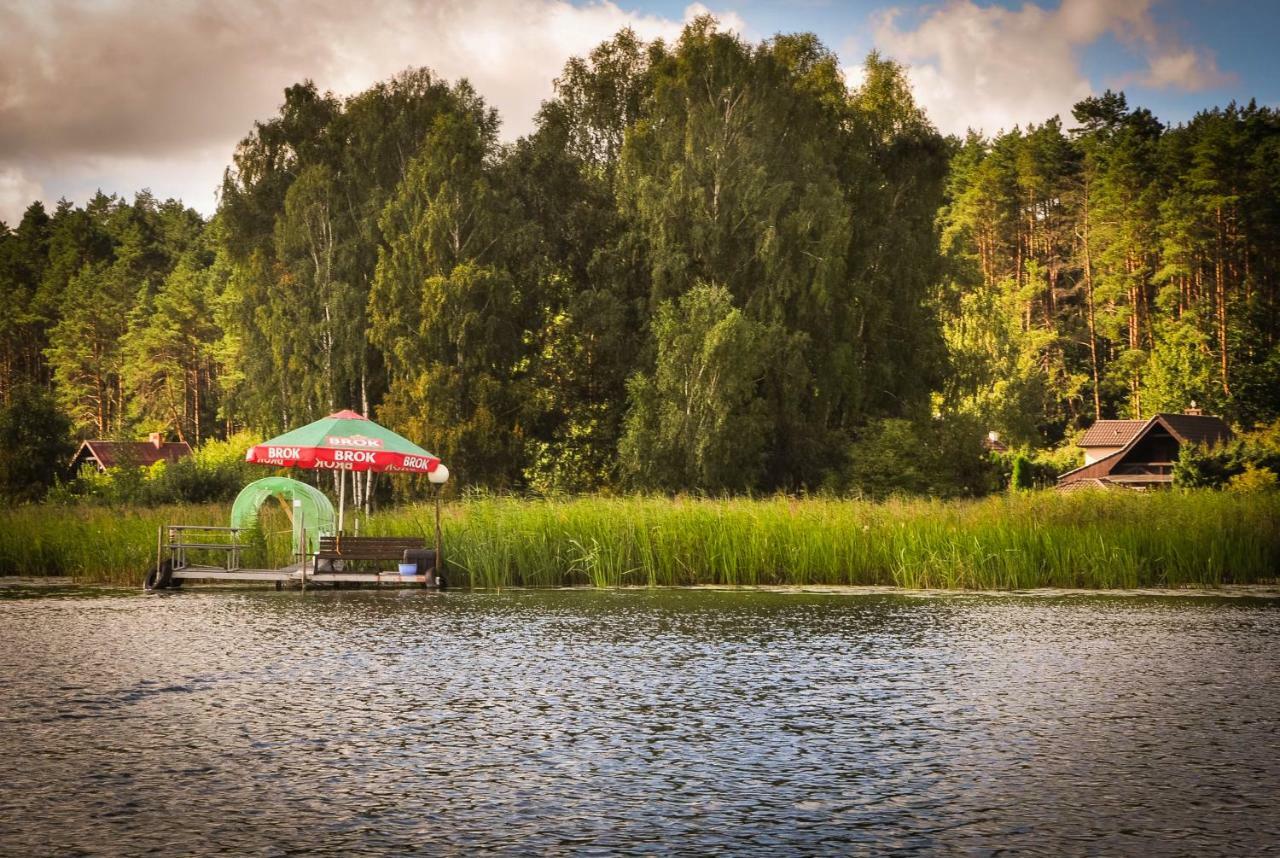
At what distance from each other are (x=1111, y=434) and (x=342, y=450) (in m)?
49.5

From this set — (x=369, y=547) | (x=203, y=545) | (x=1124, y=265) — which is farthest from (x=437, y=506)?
(x=1124, y=265)

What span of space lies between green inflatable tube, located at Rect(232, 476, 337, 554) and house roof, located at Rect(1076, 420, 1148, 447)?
149 feet

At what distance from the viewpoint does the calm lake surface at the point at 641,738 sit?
22.0 ft

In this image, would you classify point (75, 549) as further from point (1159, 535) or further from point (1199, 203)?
point (1199, 203)

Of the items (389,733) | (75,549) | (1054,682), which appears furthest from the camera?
(75,549)

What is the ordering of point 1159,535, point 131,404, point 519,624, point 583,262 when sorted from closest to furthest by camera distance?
point 519,624 → point 1159,535 → point 583,262 → point 131,404

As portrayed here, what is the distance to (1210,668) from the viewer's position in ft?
42.0

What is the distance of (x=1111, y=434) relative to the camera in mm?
66375

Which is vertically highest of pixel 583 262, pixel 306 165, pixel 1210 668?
pixel 306 165

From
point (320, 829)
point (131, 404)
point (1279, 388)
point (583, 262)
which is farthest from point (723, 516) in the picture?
point (131, 404)

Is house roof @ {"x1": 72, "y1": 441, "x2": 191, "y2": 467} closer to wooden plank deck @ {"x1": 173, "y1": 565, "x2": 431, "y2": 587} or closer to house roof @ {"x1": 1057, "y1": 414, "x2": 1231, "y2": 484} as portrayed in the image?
house roof @ {"x1": 1057, "y1": 414, "x2": 1231, "y2": 484}

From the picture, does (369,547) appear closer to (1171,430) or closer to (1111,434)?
(1171,430)

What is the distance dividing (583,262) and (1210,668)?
41.6 metres

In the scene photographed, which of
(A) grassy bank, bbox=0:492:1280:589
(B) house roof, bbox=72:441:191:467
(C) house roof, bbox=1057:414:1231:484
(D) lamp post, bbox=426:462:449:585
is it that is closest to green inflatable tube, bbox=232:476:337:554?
(A) grassy bank, bbox=0:492:1280:589
